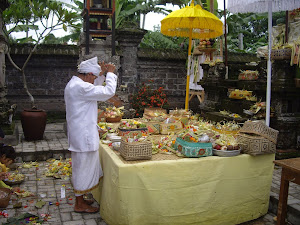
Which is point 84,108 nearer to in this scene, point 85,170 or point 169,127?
point 85,170

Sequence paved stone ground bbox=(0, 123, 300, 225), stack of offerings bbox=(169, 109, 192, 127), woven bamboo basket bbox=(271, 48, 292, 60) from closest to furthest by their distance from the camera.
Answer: paved stone ground bbox=(0, 123, 300, 225)
stack of offerings bbox=(169, 109, 192, 127)
woven bamboo basket bbox=(271, 48, 292, 60)

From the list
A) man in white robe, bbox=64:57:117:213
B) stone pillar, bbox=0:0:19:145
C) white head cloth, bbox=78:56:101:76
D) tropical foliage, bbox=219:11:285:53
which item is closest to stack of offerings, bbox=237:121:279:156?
man in white robe, bbox=64:57:117:213

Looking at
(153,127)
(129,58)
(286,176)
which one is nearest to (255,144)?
(286,176)

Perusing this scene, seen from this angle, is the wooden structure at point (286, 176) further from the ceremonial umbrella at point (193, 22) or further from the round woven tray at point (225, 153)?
the ceremonial umbrella at point (193, 22)

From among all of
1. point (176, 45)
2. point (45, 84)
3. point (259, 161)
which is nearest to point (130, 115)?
point (259, 161)

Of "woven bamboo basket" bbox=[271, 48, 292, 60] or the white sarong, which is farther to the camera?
"woven bamboo basket" bbox=[271, 48, 292, 60]

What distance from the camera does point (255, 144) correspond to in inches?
151

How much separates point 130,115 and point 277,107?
3108 mm

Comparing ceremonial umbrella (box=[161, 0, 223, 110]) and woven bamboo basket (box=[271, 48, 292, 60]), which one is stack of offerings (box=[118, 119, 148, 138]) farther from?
woven bamboo basket (box=[271, 48, 292, 60])

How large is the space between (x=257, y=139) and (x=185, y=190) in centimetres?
109

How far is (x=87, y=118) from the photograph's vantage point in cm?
386

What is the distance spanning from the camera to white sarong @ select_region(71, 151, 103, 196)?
→ 154 inches

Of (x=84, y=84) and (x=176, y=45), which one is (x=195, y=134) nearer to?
(x=84, y=84)

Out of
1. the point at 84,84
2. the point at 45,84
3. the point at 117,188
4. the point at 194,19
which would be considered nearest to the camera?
the point at 117,188
